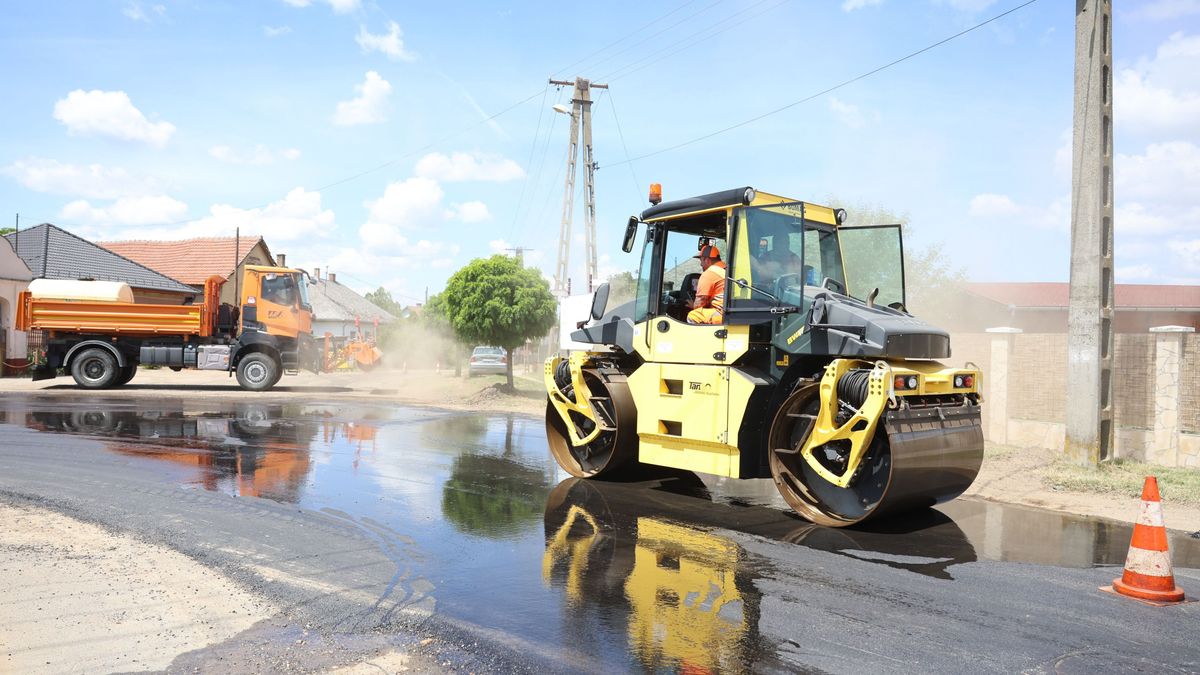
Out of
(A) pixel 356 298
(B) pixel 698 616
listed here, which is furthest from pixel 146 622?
(A) pixel 356 298

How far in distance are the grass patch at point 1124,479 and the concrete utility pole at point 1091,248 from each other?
24 cm

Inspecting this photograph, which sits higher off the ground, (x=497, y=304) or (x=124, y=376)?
(x=497, y=304)

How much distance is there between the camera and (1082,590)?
5340mm

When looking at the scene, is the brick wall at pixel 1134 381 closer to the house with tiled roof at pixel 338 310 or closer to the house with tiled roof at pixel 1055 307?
the house with tiled roof at pixel 1055 307

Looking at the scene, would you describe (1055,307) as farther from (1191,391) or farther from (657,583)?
(657,583)

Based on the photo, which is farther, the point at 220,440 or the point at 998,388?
the point at 998,388

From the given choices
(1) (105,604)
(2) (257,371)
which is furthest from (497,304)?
(1) (105,604)

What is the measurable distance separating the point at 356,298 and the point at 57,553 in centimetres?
6909

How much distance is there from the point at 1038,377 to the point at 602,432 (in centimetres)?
762

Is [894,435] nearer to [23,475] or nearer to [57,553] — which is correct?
[57,553]

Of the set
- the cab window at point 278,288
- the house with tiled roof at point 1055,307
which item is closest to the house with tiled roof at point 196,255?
the cab window at point 278,288

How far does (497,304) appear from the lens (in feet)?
68.8

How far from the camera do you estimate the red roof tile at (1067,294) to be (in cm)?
4244

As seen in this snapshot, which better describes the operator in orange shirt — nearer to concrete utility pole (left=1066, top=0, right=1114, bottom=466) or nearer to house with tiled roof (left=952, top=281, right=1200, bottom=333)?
concrete utility pole (left=1066, top=0, right=1114, bottom=466)
